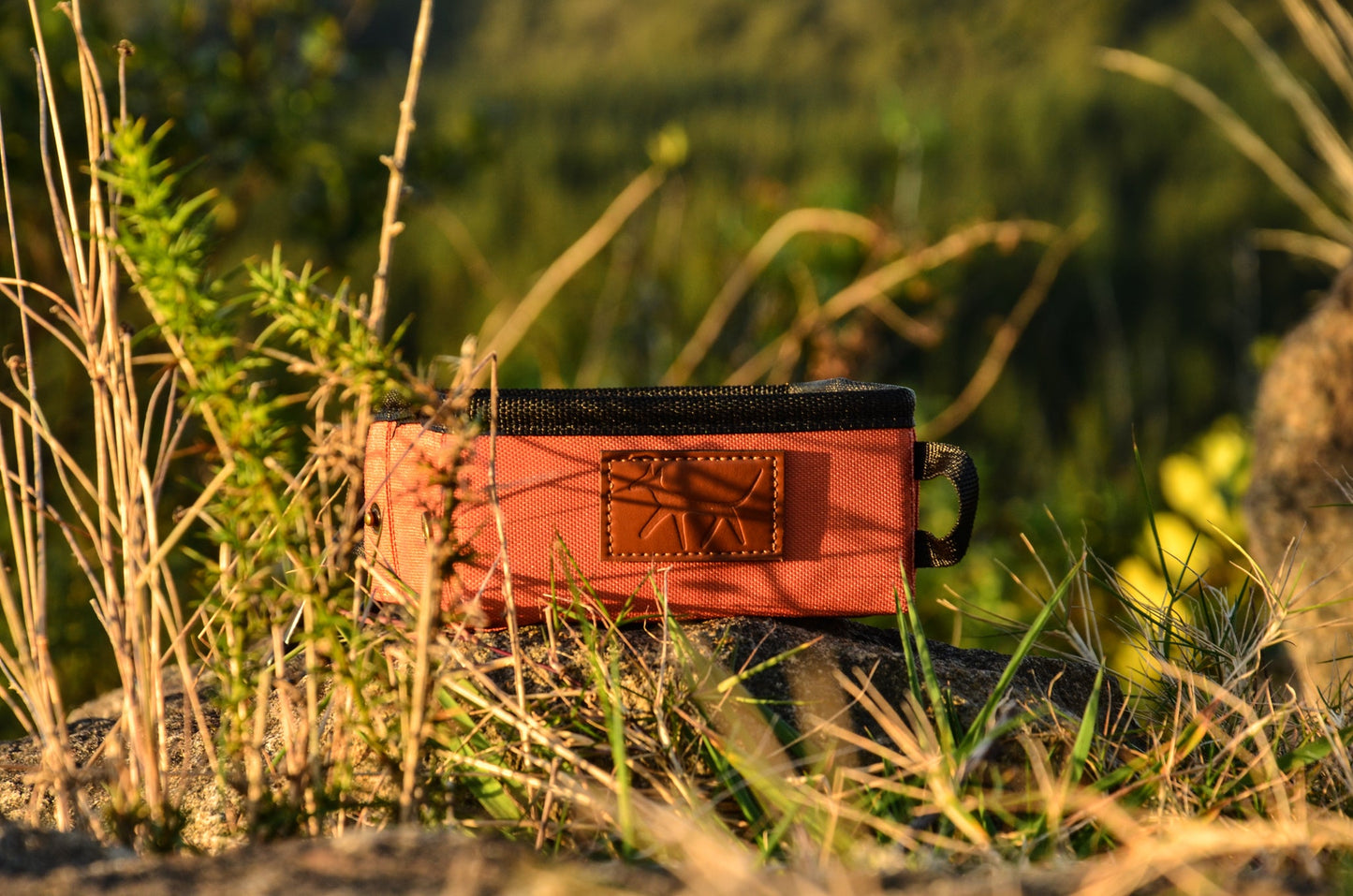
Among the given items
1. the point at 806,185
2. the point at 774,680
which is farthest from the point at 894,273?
the point at 806,185

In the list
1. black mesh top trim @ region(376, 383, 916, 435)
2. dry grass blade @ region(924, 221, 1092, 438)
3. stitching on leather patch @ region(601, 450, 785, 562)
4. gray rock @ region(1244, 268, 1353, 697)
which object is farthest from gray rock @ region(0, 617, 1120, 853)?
dry grass blade @ region(924, 221, 1092, 438)

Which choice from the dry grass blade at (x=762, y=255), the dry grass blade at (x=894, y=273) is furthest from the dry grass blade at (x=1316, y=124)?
the dry grass blade at (x=762, y=255)

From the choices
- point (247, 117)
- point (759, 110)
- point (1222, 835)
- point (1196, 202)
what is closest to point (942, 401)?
point (247, 117)

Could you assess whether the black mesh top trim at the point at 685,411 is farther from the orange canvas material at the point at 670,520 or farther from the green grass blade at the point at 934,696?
the green grass blade at the point at 934,696

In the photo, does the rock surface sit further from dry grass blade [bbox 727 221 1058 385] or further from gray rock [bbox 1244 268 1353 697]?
dry grass blade [bbox 727 221 1058 385]

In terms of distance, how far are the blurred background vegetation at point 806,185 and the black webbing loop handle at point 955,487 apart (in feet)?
3.12

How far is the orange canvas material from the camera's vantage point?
1734 millimetres

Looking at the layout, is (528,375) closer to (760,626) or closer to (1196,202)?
(760,626)

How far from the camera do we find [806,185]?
874 cm

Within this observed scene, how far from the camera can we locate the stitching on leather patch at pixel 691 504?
1.74 meters

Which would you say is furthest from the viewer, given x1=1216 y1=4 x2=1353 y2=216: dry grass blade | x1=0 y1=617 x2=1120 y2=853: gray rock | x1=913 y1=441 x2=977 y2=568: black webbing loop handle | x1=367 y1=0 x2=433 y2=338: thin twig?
x1=1216 y1=4 x2=1353 y2=216: dry grass blade

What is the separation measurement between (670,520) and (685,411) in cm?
16

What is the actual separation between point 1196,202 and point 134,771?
9723 mm

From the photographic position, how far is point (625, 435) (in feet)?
5.70
